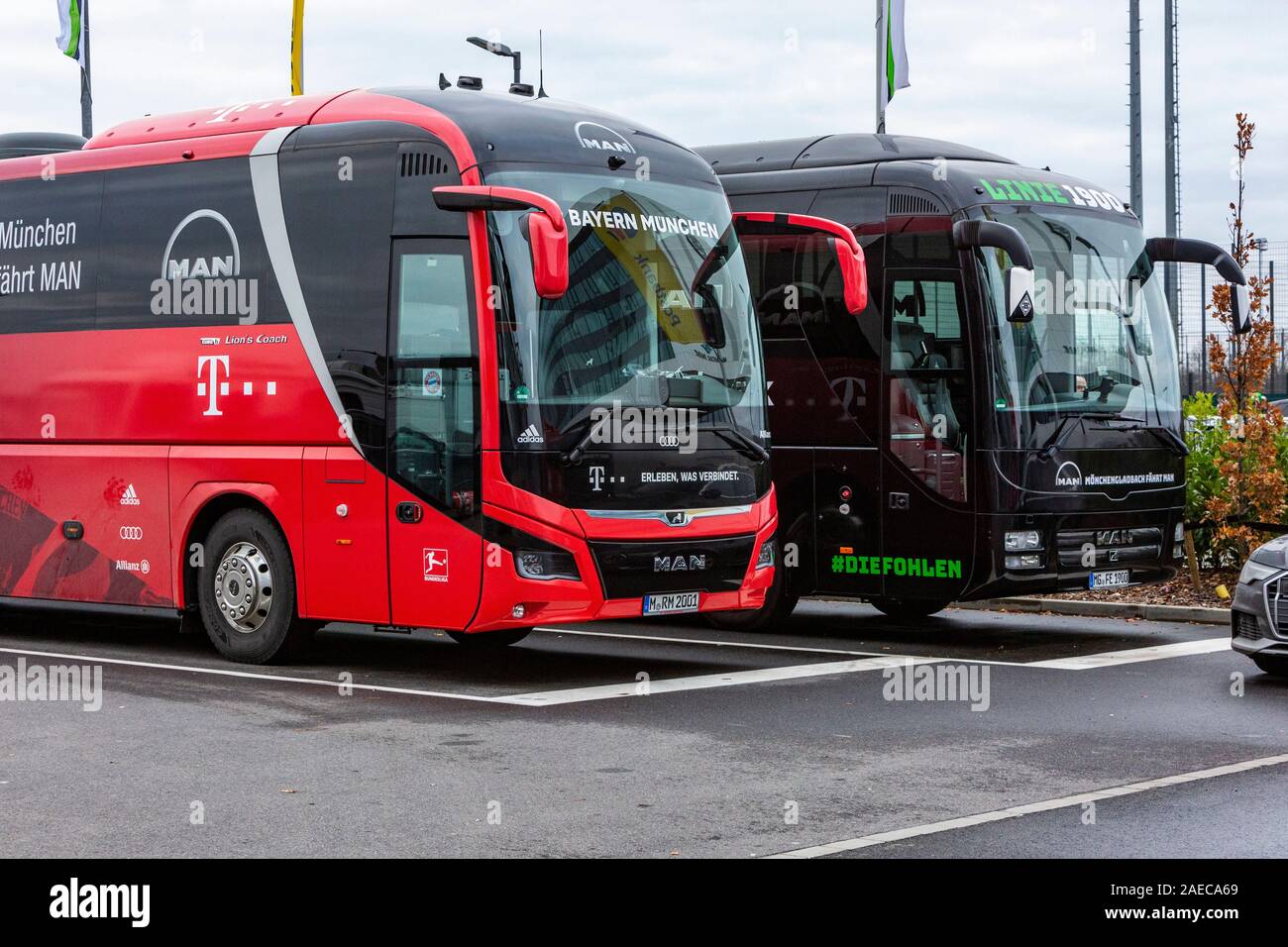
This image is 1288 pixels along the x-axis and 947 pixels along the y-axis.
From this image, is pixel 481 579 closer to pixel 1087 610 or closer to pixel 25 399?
pixel 25 399

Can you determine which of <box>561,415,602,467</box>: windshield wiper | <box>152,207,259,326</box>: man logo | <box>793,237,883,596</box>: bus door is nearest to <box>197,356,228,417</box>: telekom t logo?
<box>152,207,259,326</box>: man logo

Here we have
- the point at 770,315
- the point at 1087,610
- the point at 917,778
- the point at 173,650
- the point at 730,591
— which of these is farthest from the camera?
the point at 1087,610

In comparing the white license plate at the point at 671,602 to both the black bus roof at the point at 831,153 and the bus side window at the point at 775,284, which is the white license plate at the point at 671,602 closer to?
the bus side window at the point at 775,284

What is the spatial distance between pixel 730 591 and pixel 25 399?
5.70 metres

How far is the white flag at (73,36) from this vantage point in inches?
1077

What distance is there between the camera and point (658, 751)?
30.7 ft


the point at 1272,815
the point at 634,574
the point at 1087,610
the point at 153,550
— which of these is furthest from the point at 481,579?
the point at 1087,610

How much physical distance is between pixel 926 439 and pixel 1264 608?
3.03 metres

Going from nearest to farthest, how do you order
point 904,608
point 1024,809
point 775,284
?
point 1024,809 → point 775,284 → point 904,608

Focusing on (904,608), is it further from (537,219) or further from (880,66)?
(880,66)

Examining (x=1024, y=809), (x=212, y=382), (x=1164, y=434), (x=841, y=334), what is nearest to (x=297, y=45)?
(x=841, y=334)

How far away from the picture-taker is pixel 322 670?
40.9 feet

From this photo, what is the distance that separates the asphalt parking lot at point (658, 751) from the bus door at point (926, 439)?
→ 0.64 meters

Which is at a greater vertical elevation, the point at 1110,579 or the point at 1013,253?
the point at 1013,253
